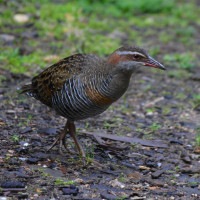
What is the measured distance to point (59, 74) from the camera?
16.6 ft

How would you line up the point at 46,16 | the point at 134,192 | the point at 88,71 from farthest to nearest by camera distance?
the point at 46,16
the point at 88,71
the point at 134,192

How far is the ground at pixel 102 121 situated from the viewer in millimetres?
4605

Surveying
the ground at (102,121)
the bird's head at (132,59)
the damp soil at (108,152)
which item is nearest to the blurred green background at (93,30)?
the ground at (102,121)

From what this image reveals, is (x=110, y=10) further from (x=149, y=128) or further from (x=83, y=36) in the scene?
(x=149, y=128)

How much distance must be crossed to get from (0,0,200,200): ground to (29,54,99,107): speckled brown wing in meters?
0.66

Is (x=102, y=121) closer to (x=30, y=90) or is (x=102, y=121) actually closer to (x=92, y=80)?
(x=30, y=90)

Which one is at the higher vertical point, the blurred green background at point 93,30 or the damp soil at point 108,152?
the blurred green background at point 93,30

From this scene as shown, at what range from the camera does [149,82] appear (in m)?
8.12

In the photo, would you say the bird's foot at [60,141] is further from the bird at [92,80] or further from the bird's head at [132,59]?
the bird's head at [132,59]

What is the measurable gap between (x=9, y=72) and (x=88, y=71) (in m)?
2.84

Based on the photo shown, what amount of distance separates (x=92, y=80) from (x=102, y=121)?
1.80 m

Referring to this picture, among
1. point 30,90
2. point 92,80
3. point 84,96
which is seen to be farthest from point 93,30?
point 84,96

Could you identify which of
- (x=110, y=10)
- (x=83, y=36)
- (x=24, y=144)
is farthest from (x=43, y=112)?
(x=110, y=10)

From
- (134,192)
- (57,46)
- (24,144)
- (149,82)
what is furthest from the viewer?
(57,46)
